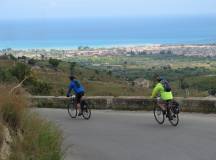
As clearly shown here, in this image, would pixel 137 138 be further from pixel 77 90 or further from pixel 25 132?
pixel 77 90

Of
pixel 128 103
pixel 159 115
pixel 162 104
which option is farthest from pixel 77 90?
pixel 162 104

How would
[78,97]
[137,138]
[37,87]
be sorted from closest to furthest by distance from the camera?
[137,138]
[78,97]
[37,87]

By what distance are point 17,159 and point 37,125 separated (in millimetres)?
2611

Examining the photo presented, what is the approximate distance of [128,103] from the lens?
73.1ft

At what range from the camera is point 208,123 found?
57.0 ft

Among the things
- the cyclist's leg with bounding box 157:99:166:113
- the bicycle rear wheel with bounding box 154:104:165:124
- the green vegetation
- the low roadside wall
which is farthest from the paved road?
the green vegetation

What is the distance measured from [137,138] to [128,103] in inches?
274

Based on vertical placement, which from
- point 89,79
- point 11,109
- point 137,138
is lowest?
point 137,138

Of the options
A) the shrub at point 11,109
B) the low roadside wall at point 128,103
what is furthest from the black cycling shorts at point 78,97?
the shrub at point 11,109

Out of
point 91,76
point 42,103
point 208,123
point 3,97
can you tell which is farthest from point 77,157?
point 91,76

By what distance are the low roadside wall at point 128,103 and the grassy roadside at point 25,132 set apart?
6.07 meters

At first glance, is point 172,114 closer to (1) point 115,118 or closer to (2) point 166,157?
(1) point 115,118

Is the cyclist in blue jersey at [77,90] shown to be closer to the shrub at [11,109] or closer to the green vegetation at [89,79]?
the green vegetation at [89,79]

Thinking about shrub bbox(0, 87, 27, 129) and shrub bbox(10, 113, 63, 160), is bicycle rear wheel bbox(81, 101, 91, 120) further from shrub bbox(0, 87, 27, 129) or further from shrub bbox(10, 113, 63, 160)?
shrub bbox(0, 87, 27, 129)
